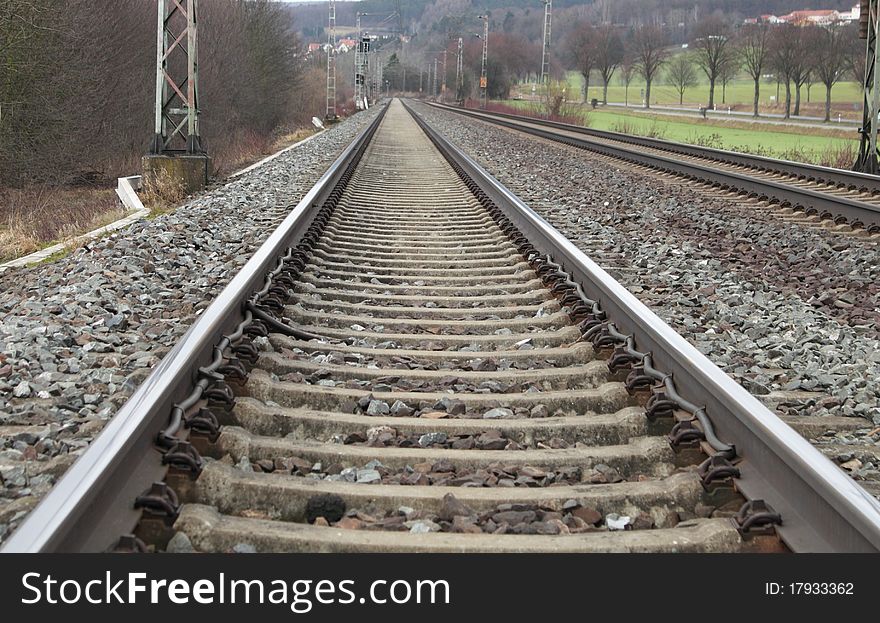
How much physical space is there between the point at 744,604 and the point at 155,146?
12369 millimetres

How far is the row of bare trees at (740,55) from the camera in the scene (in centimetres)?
7569

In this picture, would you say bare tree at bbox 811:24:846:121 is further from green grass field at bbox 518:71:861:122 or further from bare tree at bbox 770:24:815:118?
green grass field at bbox 518:71:861:122

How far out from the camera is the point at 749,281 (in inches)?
260

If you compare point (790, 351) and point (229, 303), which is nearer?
point (229, 303)

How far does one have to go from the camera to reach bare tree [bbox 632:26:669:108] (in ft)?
365

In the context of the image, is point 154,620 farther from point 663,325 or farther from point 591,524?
point 663,325

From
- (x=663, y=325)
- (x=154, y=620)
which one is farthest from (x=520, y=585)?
(x=663, y=325)

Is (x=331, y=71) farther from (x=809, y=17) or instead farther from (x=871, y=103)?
(x=809, y=17)

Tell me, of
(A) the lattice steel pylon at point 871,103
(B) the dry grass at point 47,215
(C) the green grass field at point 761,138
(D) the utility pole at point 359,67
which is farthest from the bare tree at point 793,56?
(B) the dry grass at point 47,215

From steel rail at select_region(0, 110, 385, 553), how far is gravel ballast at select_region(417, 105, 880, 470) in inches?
94.5

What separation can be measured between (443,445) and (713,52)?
337 feet

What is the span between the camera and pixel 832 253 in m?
7.70

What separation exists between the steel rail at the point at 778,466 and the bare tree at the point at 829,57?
250 feet

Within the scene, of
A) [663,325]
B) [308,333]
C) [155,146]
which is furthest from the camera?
[155,146]
